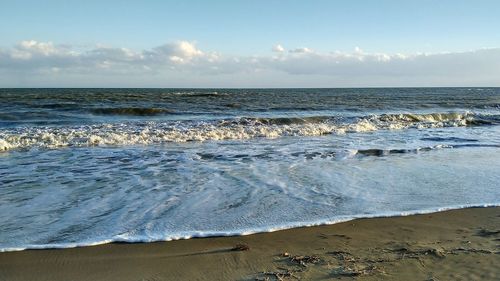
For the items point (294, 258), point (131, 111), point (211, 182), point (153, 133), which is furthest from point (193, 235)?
point (131, 111)

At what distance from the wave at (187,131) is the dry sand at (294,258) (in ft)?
31.3

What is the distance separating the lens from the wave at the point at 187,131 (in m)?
13.8

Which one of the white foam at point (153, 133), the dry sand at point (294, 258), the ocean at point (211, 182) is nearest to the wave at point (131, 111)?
the white foam at point (153, 133)

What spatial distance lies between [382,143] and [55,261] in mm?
11748

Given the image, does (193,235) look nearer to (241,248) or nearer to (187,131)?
(241,248)

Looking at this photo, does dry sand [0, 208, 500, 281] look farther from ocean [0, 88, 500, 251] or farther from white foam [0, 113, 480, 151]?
white foam [0, 113, 480, 151]

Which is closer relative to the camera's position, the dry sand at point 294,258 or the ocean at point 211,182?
the dry sand at point 294,258

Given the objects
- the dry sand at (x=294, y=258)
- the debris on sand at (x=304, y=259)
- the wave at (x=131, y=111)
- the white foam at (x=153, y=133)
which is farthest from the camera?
the wave at (x=131, y=111)

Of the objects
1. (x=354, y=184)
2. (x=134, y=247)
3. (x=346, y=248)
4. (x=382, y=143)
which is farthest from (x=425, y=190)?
(x=382, y=143)

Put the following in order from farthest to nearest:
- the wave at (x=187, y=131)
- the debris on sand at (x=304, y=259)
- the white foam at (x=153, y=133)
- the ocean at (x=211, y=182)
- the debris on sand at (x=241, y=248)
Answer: the wave at (x=187, y=131)
the white foam at (x=153, y=133)
the ocean at (x=211, y=182)
the debris on sand at (x=241, y=248)
the debris on sand at (x=304, y=259)

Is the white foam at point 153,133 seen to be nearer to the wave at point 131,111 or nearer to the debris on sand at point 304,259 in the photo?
the wave at point 131,111

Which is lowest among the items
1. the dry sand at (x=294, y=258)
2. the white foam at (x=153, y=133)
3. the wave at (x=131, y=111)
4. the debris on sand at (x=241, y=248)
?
the dry sand at (x=294, y=258)

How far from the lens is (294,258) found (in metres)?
4.43

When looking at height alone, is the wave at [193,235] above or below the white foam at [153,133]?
below
